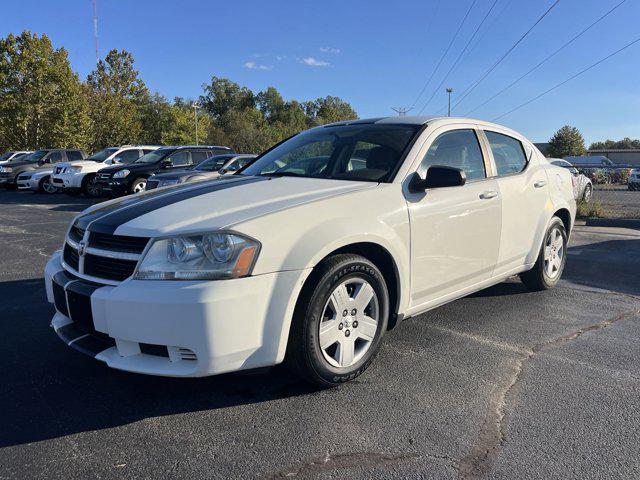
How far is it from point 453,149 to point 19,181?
2120 cm

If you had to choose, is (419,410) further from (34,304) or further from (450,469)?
(34,304)

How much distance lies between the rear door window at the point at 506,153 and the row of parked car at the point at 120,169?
701 cm

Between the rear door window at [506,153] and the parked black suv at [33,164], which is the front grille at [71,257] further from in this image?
the parked black suv at [33,164]

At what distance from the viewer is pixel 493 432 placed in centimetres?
267

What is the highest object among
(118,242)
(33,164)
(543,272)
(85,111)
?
(85,111)

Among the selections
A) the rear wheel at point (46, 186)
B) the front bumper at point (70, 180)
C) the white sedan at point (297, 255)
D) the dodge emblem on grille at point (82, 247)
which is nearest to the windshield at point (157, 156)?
the front bumper at point (70, 180)

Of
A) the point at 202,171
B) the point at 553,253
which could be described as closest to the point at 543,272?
the point at 553,253

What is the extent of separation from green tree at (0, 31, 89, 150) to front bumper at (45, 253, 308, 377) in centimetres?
3813

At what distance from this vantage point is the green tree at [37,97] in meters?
34.6

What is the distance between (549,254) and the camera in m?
5.29

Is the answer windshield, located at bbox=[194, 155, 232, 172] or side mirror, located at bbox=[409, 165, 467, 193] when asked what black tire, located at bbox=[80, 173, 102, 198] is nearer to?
windshield, located at bbox=[194, 155, 232, 172]

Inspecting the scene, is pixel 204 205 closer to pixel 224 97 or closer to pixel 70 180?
pixel 70 180

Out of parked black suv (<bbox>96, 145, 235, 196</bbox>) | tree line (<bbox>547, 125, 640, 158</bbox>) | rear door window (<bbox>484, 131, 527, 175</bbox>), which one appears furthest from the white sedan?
tree line (<bbox>547, 125, 640, 158</bbox>)

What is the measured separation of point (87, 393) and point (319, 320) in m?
1.45
